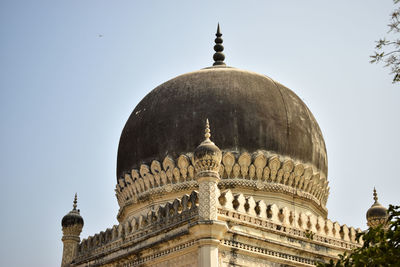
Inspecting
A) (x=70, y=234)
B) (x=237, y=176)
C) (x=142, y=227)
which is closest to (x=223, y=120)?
(x=237, y=176)

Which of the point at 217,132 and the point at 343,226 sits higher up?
the point at 217,132

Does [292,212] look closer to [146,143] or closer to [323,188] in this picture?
[323,188]

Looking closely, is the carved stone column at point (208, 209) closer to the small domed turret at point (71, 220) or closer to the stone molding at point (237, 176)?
the stone molding at point (237, 176)

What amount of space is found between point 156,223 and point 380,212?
4.53 metres

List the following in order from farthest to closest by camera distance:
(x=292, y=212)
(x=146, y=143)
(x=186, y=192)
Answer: (x=146, y=143) < (x=186, y=192) < (x=292, y=212)

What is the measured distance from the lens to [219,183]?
11.1m

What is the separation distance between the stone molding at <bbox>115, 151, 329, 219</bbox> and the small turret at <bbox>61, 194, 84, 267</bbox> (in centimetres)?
114

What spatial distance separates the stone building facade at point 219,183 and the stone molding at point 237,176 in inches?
0.8

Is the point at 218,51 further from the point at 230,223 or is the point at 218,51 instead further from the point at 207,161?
the point at 230,223

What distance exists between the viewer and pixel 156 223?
1017cm

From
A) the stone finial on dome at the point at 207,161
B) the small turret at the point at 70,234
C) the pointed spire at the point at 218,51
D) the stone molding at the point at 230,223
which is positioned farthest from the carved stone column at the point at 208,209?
the pointed spire at the point at 218,51

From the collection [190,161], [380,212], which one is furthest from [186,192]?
[380,212]

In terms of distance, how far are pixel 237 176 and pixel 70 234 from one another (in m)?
3.64

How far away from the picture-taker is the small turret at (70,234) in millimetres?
11906
